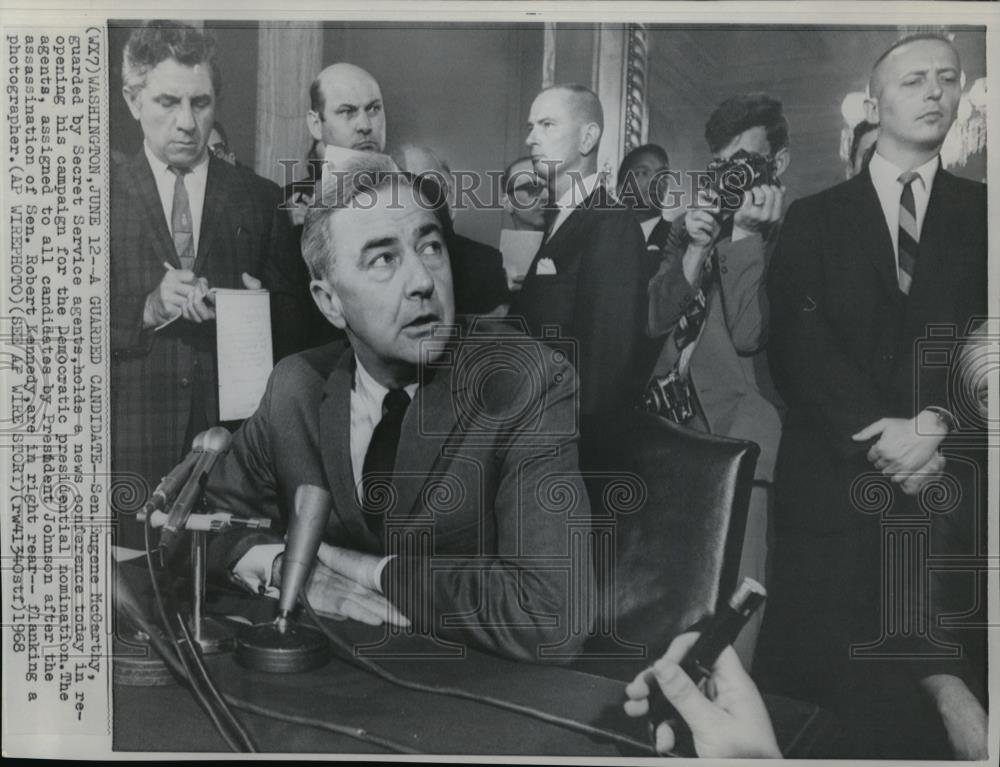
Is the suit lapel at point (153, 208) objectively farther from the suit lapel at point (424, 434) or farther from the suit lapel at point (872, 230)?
the suit lapel at point (872, 230)

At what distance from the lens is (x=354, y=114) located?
2.93 m

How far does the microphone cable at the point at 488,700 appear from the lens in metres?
2.91

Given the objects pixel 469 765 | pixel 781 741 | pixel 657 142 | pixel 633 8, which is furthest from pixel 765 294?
pixel 469 765

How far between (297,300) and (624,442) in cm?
111

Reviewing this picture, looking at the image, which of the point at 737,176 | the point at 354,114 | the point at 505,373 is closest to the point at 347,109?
the point at 354,114

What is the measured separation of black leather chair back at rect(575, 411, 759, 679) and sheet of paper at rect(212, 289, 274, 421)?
1.03 metres

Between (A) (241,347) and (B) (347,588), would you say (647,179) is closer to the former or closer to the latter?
(A) (241,347)

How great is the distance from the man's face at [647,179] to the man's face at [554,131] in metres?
0.18

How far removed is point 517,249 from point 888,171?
1.20 meters

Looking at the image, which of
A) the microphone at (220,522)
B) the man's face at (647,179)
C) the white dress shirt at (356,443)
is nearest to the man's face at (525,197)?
the man's face at (647,179)

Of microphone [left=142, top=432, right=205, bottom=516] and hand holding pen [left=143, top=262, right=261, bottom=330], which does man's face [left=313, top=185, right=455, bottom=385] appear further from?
microphone [left=142, top=432, right=205, bottom=516]

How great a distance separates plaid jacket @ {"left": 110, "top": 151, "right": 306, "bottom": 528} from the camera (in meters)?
2.94

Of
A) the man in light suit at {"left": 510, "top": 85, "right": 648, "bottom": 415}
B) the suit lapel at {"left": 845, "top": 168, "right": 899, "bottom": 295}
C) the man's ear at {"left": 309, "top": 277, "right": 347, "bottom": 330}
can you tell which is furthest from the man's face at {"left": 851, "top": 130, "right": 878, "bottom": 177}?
the man's ear at {"left": 309, "top": 277, "right": 347, "bottom": 330}

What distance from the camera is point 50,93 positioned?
2953 mm
